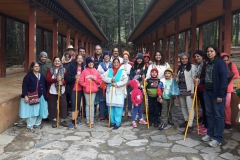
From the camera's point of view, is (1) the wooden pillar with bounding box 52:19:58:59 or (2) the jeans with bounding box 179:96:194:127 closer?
(2) the jeans with bounding box 179:96:194:127

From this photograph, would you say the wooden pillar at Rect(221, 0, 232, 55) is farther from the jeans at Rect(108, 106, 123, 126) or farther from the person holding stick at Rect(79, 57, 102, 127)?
the person holding stick at Rect(79, 57, 102, 127)

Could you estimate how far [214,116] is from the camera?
412 cm

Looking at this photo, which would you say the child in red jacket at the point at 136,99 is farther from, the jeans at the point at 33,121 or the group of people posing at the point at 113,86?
the jeans at the point at 33,121

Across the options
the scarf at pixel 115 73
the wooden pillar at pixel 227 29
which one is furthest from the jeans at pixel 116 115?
the wooden pillar at pixel 227 29

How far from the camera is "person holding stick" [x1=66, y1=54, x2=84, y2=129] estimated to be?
205 inches

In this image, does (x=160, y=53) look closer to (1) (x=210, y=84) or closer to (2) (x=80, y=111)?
(1) (x=210, y=84)

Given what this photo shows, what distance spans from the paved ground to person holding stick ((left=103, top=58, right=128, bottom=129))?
0.26 m

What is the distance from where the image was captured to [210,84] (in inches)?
164

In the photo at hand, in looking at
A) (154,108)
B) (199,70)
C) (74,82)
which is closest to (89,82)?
(74,82)

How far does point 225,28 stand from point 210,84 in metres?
2.50

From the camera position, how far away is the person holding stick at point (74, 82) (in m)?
5.22

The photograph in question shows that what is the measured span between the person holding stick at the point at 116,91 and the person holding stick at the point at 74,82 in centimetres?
58

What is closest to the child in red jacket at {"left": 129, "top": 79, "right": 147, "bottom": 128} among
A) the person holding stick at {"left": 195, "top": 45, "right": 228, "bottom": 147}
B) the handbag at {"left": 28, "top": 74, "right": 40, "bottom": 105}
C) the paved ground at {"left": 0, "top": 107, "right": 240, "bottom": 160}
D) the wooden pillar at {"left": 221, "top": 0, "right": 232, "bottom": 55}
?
the paved ground at {"left": 0, "top": 107, "right": 240, "bottom": 160}

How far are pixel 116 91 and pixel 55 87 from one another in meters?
1.29
